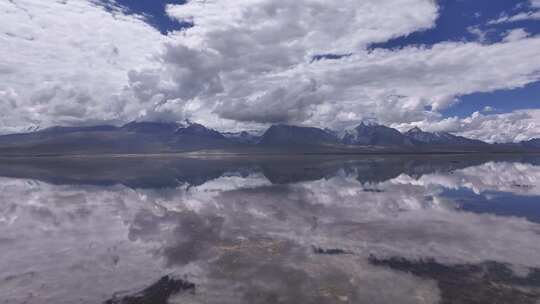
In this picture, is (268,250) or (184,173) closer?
(268,250)

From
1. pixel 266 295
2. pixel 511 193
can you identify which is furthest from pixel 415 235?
pixel 511 193

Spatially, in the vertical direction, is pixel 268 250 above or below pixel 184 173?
above

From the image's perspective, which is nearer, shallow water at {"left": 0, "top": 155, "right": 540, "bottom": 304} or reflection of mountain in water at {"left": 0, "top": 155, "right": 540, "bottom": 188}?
shallow water at {"left": 0, "top": 155, "right": 540, "bottom": 304}

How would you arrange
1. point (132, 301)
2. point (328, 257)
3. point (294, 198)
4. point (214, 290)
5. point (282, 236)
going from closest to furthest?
point (132, 301), point (214, 290), point (328, 257), point (282, 236), point (294, 198)

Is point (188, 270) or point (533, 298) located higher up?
point (533, 298)

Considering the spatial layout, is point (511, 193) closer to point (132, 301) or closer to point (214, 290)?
point (214, 290)

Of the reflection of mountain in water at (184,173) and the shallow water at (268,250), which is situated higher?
the shallow water at (268,250)

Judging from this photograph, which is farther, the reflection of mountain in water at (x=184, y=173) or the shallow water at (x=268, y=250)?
the reflection of mountain in water at (x=184, y=173)

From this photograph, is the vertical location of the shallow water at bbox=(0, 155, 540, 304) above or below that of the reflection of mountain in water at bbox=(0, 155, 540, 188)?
above
